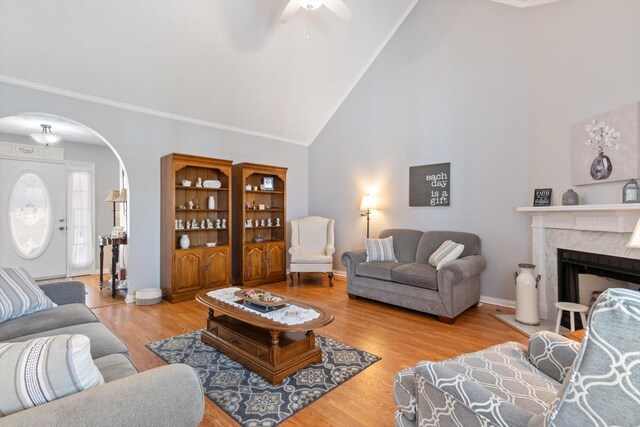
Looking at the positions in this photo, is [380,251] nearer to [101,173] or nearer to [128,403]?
[128,403]

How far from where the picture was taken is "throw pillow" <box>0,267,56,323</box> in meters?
1.92

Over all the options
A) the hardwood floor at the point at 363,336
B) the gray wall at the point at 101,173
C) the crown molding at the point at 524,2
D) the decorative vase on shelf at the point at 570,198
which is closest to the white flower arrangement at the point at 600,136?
the decorative vase on shelf at the point at 570,198

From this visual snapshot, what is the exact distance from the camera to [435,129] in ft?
14.1

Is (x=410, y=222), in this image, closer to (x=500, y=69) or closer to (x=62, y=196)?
(x=500, y=69)

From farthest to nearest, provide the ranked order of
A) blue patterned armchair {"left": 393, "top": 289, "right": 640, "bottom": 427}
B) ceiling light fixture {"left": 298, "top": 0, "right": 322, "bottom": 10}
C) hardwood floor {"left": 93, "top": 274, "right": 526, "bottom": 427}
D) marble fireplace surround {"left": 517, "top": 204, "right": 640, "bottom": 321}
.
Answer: ceiling light fixture {"left": 298, "top": 0, "right": 322, "bottom": 10}, marble fireplace surround {"left": 517, "top": 204, "right": 640, "bottom": 321}, hardwood floor {"left": 93, "top": 274, "right": 526, "bottom": 427}, blue patterned armchair {"left": 393, "top": 289, "right": 640, "bottom": 427}

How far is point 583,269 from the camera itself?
2.98 m

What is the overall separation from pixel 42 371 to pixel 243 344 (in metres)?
1.57

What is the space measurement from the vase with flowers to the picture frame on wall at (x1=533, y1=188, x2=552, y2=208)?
1.62 ft

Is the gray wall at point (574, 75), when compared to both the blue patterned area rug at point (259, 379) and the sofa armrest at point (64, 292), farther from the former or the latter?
the sofa armrest at point (64, 292)

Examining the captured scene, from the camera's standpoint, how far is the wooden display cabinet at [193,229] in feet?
13.2

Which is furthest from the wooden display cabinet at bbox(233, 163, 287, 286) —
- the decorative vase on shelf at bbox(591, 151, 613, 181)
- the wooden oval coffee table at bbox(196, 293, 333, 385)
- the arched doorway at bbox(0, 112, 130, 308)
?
the decorative vase on shelf at bbox(591, 151, 613, 181)

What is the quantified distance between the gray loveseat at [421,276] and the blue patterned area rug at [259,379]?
1172 millimetres

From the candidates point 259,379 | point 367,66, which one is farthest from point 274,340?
point 367,66

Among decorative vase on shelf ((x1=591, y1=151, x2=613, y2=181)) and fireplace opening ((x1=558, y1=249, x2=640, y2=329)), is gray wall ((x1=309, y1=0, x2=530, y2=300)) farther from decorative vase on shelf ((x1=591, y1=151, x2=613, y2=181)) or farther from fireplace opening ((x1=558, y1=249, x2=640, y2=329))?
decorative vase on shelf ((x1=591, y1=151, x2=613, y2=181))
